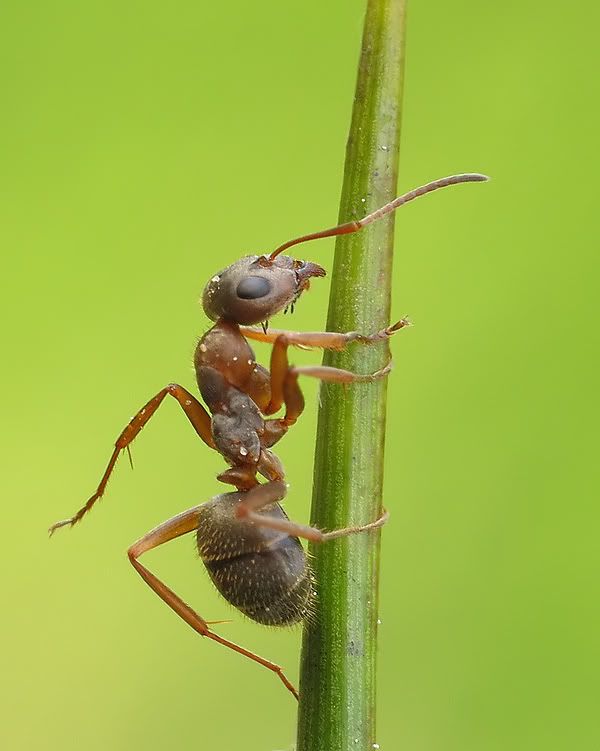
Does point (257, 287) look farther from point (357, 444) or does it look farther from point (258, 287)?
point (357, 444)

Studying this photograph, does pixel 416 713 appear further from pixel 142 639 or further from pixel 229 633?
pixel 142 639

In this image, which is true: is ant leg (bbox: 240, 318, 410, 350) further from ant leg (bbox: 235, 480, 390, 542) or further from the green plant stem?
ant leg (bbox: 235, 480, 390, 542)

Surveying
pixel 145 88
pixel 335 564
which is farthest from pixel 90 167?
pixel 335 564

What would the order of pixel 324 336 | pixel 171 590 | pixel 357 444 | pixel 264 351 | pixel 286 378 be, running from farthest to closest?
pixel 264 351 → pixel 171 590 → pixel 286 378 → pixel 324 336 → pixel 357 444

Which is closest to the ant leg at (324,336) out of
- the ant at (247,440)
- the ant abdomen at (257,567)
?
the ant at (247,440)

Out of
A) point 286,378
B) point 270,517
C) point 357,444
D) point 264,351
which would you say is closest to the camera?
point 357,444

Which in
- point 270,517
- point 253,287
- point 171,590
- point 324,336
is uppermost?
point 253,287

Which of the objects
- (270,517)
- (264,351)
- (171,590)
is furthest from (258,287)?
(264,351)

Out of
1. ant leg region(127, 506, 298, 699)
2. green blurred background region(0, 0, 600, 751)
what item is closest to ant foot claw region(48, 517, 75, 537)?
ant leg region(127, 506, 298, 699)
